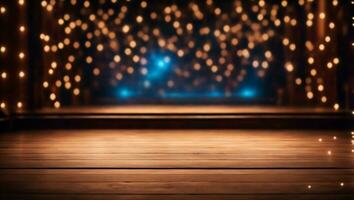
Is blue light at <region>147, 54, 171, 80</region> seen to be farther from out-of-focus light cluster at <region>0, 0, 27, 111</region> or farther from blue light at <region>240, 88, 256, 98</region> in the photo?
out-of-focus light cluster at <region>0, 0, 27, 111</region>

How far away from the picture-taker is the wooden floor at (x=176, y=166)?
2162 mm

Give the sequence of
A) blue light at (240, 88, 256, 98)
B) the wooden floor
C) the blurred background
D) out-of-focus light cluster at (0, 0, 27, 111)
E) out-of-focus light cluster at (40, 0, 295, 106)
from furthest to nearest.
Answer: blue light at (240, 88, 256, 98), out-of-focus light cluster at (40, 0, 295, 106), the blurred background, out-of-focus light cluster at (0, 0, 27, 111), the wooden floor

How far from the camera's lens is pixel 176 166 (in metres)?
2.77

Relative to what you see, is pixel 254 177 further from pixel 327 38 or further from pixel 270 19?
pixel 270 19

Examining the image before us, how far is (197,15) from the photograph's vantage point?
21.6 feet

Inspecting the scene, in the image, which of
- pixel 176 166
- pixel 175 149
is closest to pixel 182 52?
pixel 175 149

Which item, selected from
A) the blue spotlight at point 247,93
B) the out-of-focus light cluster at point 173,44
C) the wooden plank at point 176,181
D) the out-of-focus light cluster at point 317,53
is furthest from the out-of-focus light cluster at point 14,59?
the out-of-focus light cluster at point 317,53

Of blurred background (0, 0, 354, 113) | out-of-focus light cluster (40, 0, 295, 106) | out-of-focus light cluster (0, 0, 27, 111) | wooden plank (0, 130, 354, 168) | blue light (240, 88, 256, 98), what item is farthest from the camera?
blue light (240, 88, 256, 98)

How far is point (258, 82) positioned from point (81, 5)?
104 inches

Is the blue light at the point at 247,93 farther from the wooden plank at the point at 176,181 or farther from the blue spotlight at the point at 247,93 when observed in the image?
the wooden plank at the point at 176,181

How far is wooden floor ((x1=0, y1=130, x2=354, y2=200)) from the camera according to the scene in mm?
2162

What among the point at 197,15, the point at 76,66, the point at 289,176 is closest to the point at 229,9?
the point at 197,15

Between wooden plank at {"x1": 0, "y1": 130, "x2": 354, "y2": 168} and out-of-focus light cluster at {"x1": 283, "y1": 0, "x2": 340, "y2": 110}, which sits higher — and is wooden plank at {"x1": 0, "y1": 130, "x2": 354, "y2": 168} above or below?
below

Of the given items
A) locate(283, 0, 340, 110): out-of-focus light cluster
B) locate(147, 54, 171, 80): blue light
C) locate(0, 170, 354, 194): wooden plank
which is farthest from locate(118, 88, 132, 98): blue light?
locate(0, 170, 354, 194): wooden plank
